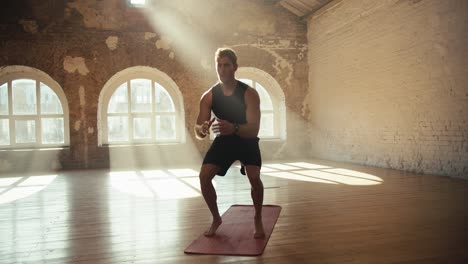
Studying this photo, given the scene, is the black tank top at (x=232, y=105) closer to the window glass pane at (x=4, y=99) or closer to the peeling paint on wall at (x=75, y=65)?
the peeling paint on wall at (x=75, y=65)

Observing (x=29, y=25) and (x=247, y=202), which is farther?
(x=29, y=25)

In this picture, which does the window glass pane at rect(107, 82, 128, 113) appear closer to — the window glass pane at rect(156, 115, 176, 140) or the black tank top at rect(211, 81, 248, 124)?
the window glass pane at rect(156, 115, 176, 140)

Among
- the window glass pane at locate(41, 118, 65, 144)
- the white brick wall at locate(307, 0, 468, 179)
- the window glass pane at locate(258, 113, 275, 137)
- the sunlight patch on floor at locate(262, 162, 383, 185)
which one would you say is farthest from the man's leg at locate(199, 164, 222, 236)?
the window glass pane at locate(258, 113, 275, 137)

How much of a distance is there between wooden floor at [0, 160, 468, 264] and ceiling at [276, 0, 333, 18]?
431 cm

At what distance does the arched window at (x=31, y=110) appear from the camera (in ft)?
27.5

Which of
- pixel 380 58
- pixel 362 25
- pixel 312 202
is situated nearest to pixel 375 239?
pixel 312 202

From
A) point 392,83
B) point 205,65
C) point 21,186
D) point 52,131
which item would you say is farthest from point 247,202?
point 52,131

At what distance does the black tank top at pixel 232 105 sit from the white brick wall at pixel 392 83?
3.97 metres

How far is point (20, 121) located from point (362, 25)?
7.46 meters

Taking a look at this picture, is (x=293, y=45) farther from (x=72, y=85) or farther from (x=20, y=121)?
(x=20, y=121)

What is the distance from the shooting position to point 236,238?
2844 millimetres

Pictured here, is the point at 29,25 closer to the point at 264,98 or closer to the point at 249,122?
the point at 264,98

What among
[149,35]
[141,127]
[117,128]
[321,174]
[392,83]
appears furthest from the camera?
[141,127]

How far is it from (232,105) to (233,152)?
0.35 m
